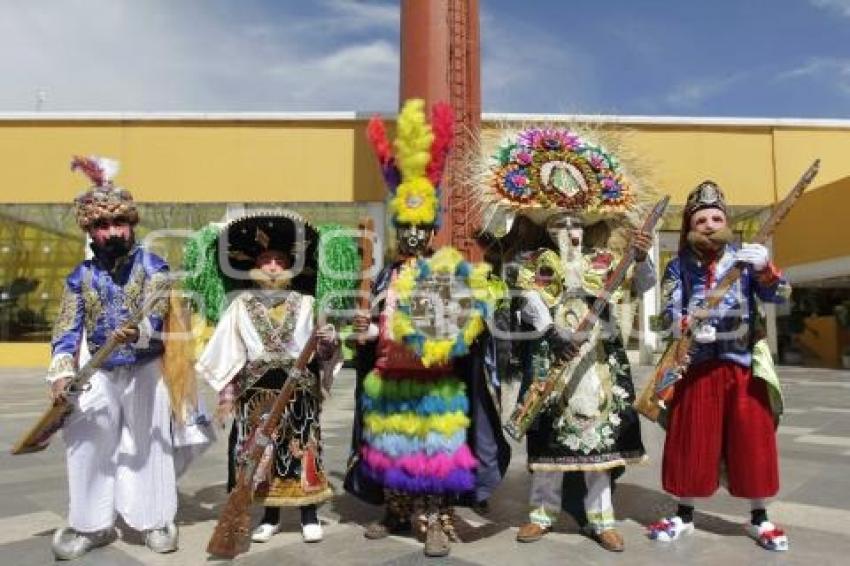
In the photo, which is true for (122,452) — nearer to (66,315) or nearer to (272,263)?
(66,315)

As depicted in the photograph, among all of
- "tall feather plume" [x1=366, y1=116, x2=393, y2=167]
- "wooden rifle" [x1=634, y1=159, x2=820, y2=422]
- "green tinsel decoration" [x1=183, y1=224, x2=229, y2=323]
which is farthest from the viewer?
"green tinsel decoration" [x1=183, y1=224, x2=229, y2=323]

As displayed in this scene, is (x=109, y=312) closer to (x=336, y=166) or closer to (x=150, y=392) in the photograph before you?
(x=150, y=392)

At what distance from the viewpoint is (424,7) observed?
1686 cm

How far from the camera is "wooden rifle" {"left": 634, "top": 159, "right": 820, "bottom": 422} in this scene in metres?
4.01

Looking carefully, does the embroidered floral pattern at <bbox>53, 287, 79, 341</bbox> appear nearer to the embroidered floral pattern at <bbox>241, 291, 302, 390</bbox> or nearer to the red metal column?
the embroidered floral pattern at <bbox>241, 291, 302, 390</bbox>

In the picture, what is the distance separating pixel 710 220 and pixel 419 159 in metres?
1.63

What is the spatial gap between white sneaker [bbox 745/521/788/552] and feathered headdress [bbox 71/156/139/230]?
12.6 feet

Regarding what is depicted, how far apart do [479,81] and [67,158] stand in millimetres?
12820

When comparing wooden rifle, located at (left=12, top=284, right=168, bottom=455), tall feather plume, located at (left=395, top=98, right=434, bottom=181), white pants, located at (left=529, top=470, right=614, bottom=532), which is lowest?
white pants, located at (left=529, top=470, right=614, bottom=532)

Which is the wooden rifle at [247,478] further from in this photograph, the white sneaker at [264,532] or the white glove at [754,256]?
the white glove at [754,256]

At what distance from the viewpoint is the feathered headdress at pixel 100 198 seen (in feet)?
13.4

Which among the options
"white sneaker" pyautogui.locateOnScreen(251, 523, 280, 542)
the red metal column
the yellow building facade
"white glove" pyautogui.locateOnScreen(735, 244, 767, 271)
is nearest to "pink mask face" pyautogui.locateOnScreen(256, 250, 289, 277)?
"white sneaker" pyautogui.locateOnScreen(251, 523, 280, 542)

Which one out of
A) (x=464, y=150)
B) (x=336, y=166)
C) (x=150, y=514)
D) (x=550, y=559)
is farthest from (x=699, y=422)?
(x=336, y=166)

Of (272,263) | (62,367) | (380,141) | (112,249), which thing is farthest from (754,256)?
(62,367)
